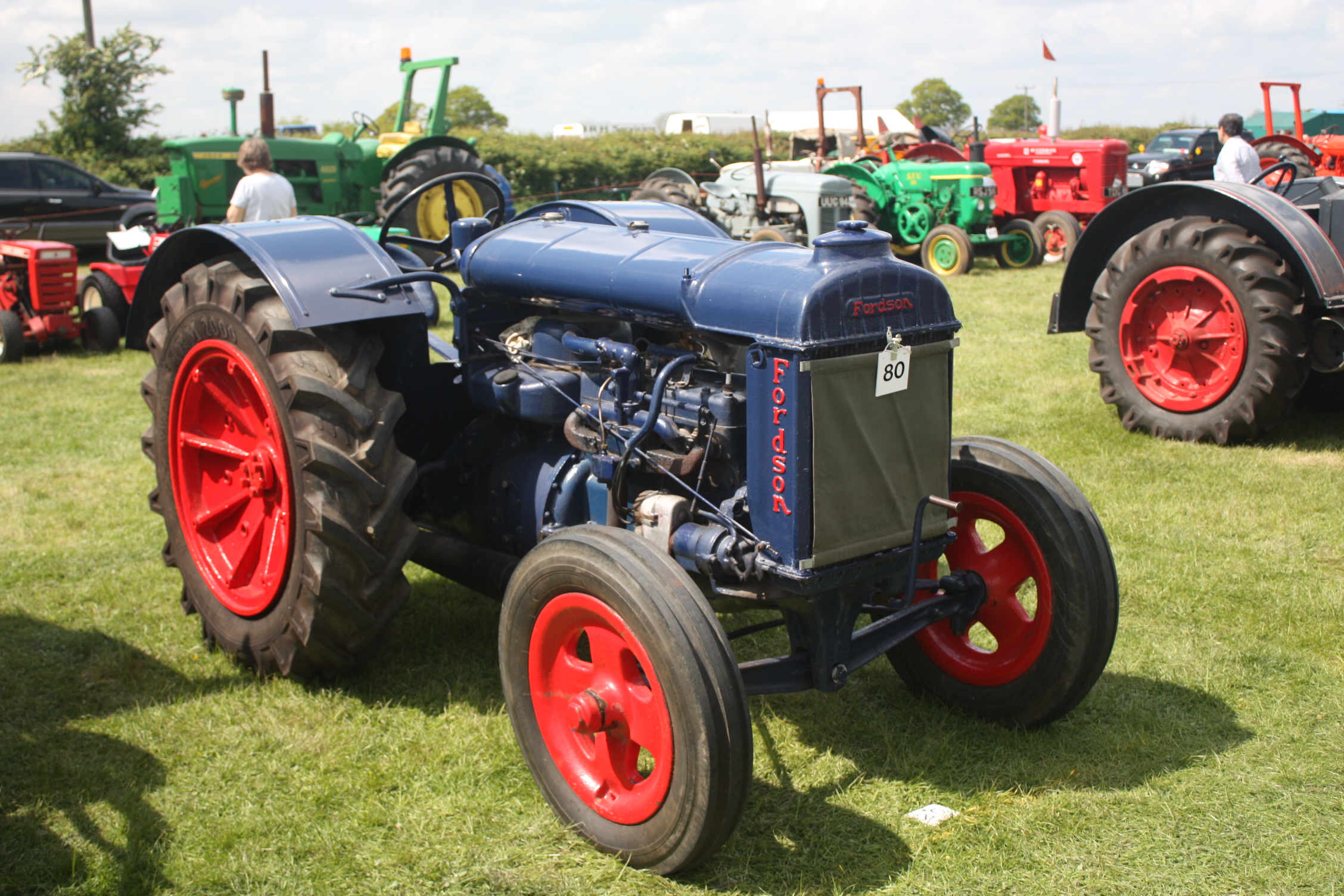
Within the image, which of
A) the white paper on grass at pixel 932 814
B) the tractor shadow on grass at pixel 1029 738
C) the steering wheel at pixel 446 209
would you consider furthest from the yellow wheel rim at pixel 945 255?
the white paper on grass at pixel 932 814

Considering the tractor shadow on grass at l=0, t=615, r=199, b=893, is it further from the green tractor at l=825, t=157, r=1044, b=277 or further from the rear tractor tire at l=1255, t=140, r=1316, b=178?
the green tractor at l=825, t=157, r=1044, b=277

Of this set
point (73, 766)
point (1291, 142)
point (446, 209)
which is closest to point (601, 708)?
point (73, 766)

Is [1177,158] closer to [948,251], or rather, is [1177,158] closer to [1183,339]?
[948,251]

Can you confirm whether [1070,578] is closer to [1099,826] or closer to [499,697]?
[1099,826]

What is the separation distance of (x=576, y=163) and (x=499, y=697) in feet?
70.8

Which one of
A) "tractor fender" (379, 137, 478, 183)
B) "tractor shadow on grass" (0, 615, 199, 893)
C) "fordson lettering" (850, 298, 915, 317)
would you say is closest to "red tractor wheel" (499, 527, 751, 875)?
"fordson lettering" (850, 298, 915, 317)

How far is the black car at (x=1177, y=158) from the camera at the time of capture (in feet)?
47.6

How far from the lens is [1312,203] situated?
6.94 metres

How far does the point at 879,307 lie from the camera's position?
267cm

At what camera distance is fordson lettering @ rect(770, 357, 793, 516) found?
2.61 meters

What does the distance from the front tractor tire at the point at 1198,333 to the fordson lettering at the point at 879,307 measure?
3942 mm

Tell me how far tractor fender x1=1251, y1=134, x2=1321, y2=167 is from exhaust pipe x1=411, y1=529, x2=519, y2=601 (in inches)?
397

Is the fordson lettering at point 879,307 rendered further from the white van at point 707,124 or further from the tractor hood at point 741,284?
the white van at point 707,124

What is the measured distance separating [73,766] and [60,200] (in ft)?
49.3
